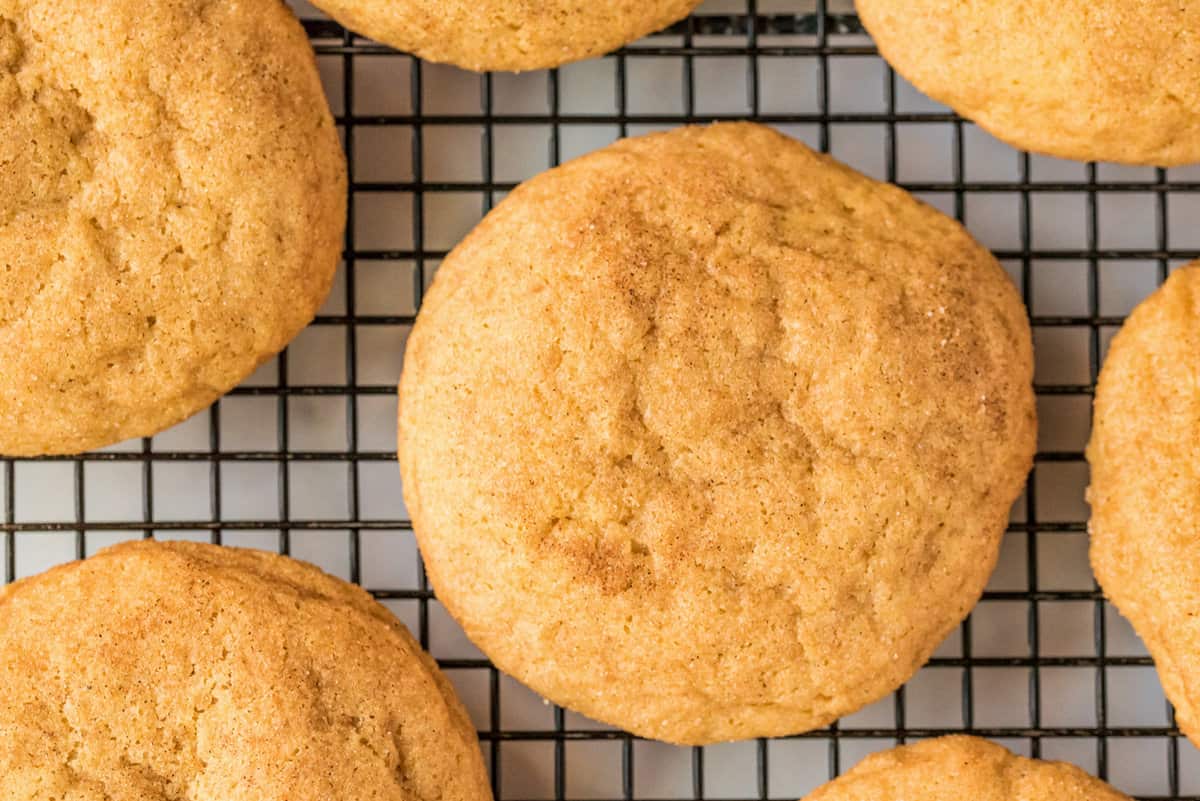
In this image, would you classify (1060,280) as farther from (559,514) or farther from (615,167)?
(559,514)

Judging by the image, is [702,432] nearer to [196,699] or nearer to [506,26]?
[506,26]

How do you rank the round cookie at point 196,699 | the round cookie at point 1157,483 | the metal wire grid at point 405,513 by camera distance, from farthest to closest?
the metal wire grid at point 405,513 < the round cookie at point 1157,483 < the round cookie at point 196,699

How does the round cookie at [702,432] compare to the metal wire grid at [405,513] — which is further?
the metal wire grid at [405,513]

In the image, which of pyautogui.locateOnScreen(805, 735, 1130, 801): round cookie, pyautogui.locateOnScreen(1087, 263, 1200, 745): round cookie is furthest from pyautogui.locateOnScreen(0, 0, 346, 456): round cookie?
pyautogui.locateOnScreen(1087, 263, 1200, 745): round cookie

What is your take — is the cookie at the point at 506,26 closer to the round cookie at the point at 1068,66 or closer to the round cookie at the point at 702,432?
the round cookie at the point at 702,432

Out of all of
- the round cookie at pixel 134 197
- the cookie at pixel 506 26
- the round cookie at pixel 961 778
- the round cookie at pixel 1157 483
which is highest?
the cookie at pixel 506 26

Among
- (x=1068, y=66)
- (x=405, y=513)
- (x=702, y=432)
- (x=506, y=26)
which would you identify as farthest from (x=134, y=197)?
(x=1068, y=66)

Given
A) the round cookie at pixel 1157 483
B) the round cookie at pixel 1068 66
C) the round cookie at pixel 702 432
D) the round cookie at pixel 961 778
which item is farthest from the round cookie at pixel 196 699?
the round cookie at pixel 1068 66
